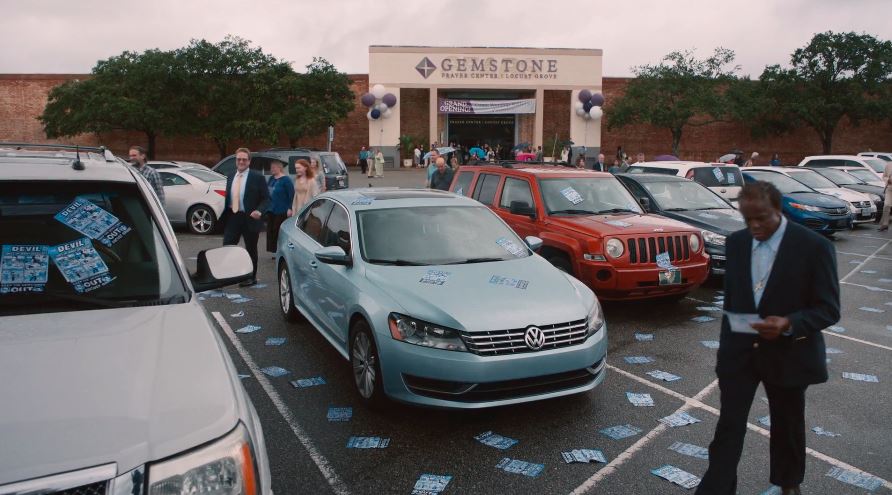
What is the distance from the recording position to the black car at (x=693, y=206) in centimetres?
949

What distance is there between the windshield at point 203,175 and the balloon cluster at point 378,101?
2304cm

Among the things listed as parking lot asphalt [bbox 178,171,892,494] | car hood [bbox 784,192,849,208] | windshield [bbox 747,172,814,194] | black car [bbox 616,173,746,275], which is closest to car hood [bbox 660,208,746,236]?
black car [bbox 616,173,746,275]

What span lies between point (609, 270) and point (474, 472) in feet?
13.2

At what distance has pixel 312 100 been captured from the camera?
37.3 m

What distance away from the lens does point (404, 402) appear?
15.2ft

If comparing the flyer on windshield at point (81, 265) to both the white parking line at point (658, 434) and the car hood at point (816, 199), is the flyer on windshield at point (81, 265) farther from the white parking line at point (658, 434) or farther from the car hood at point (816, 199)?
the car hood at point (816, 199)

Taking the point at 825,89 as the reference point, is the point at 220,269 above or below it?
below

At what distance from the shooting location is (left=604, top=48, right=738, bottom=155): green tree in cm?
3822

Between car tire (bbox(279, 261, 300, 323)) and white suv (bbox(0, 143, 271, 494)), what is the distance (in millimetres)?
3630

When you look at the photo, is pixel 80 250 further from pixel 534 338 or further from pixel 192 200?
pixel 192 200

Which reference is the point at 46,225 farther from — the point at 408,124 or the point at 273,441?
the point at 408,124

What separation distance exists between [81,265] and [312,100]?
3575 centimetres

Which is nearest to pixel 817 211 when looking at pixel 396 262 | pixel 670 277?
pixel 670 277

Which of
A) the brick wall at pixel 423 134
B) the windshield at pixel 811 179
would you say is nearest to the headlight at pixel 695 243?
the windshield at pixel 811 179
